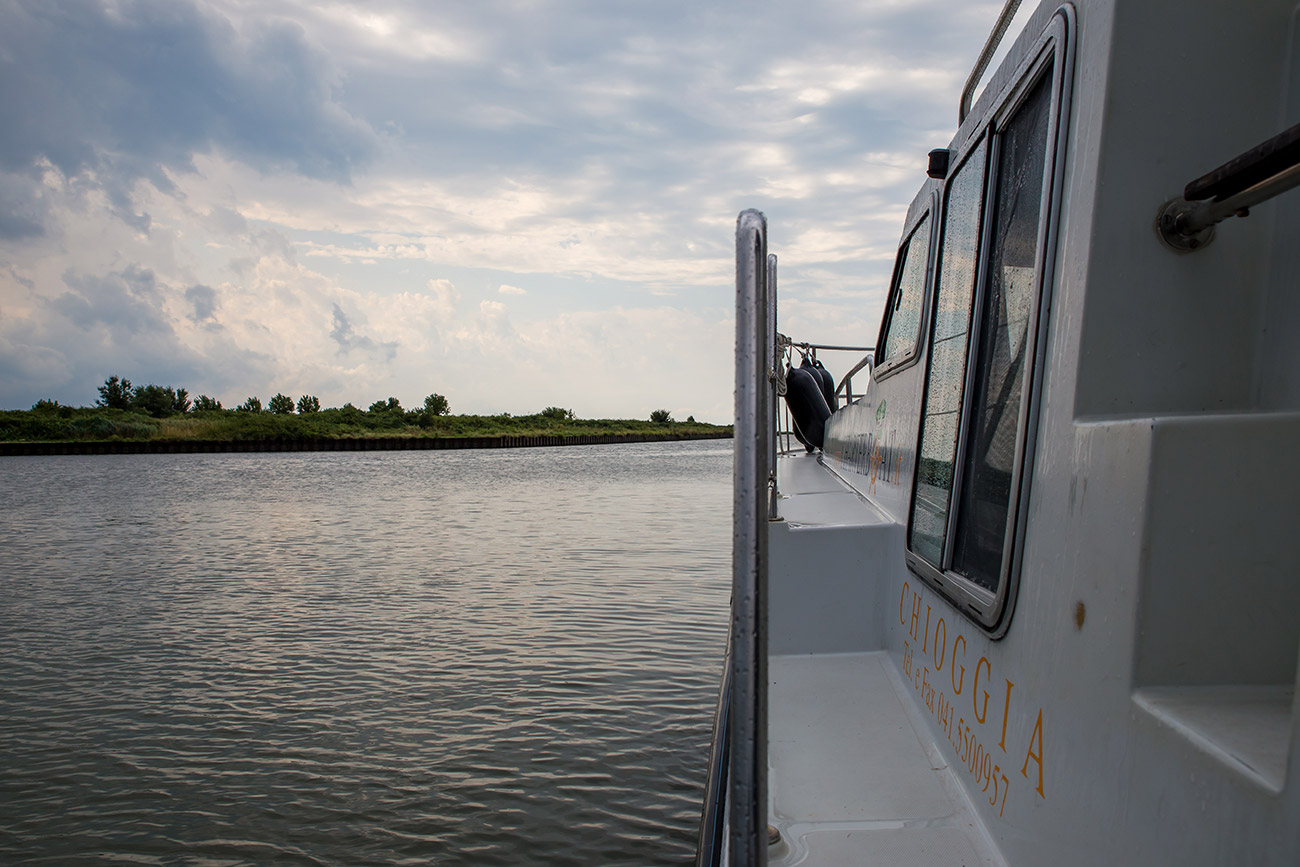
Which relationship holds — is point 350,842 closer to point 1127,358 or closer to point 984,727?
point 984,727

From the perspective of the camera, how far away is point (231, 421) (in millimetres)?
72375

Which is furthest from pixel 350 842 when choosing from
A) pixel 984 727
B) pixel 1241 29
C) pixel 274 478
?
pixel 274 478

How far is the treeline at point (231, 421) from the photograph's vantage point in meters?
64.5

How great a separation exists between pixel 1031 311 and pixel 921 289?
1.74m

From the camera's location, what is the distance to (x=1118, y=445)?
4.46 feet

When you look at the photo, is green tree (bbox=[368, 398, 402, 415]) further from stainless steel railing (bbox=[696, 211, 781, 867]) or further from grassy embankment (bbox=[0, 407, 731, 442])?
stainless steel railing (bbox=[696, 211, 781, 867])

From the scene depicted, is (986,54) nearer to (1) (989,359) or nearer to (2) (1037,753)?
(1) (989,359)

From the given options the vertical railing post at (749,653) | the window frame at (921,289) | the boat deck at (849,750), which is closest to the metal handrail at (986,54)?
the window frame at (921,289)

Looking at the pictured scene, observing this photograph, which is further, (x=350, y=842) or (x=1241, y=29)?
(x=350, y=842)

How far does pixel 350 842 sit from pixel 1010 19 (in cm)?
455

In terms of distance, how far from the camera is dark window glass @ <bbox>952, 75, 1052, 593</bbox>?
1.97 meters

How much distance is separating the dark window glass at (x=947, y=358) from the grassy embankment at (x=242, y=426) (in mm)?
70203

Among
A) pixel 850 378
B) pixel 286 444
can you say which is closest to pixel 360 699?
pixel 850 378

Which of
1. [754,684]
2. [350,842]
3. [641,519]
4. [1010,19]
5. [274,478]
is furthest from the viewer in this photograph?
[274,478]
